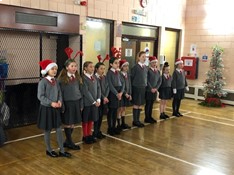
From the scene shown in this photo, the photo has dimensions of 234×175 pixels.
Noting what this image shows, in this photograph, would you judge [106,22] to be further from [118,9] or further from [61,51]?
[61,51]

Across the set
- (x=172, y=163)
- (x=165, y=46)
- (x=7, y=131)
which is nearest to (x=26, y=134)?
(x=7, y=131)

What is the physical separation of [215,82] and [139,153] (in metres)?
4.51

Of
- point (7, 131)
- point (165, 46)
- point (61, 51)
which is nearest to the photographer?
point (7, 131)

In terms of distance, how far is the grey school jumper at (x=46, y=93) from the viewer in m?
3.40

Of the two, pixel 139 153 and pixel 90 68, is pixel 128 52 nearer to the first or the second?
pixel 90 68

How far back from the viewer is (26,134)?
4.47 metres

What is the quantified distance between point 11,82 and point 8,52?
537 millimetres

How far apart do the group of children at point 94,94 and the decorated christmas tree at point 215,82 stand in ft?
6.22

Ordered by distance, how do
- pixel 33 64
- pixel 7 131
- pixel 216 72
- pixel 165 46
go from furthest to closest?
pixel 165 46 < pixel 216 72 < pixel 33 64 < pixel 7 131

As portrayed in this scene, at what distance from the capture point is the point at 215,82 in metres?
7.44

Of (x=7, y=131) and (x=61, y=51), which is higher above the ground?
(x=61, y=51)

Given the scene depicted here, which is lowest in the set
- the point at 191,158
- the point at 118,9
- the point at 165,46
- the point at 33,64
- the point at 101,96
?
the point at 191,158

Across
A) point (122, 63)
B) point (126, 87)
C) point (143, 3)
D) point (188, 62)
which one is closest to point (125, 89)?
point (126, 87)

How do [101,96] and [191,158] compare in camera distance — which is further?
[101,96]
